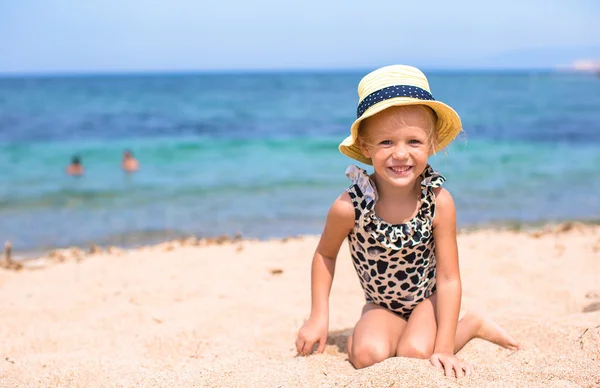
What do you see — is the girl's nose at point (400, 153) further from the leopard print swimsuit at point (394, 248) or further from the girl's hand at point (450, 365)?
the girl's hand at point (450, 365)

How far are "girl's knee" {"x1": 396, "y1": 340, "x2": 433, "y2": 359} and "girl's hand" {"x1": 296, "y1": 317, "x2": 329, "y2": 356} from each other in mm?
354

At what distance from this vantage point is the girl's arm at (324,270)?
2.67 m

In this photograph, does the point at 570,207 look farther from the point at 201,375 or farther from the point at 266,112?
the point at 266,112

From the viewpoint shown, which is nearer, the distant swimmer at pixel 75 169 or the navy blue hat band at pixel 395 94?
the navy blue hat band at pixel 395 94

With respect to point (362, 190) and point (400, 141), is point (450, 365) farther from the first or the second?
→ point (400, 141)

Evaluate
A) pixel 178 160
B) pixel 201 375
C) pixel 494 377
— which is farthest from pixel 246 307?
pixel 178 160

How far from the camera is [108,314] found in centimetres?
352

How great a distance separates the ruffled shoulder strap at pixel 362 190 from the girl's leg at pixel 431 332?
1.86 ft

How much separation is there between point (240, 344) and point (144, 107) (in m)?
22.6

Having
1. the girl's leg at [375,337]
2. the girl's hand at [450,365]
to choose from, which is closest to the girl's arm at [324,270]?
the girl's leg at [375,337]

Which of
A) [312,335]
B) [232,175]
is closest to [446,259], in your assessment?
[312,335]

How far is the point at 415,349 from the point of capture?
2.56 meters

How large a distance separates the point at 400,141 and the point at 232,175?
7.66 metres

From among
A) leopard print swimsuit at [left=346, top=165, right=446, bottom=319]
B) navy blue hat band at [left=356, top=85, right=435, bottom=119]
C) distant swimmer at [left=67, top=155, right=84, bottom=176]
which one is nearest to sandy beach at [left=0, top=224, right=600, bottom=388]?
leopard print swimsuit at [left=346, top=165, right=446, bottom=319]
